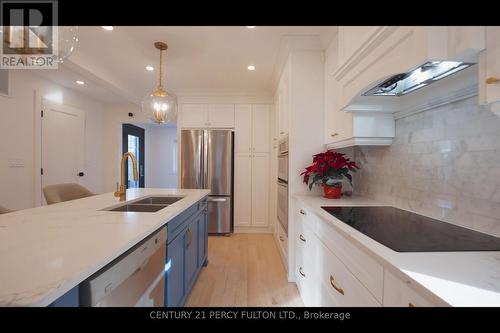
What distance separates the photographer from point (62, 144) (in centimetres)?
335

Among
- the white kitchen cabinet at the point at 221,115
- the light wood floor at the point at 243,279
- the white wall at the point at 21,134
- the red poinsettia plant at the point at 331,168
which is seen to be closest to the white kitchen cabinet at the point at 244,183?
the white kitchen cabinet at the point at 221,115

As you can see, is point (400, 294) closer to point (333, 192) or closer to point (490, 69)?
point (490, 69)

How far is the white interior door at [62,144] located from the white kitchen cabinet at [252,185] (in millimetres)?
2715

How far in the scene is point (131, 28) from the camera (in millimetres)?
1970

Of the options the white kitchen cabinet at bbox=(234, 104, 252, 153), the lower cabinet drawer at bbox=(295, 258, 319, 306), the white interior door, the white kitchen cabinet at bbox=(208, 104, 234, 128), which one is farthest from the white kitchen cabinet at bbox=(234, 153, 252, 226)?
the white interior door

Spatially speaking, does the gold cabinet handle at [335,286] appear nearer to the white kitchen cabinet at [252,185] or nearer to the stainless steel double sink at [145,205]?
the stainless steel double sink at [145,205]

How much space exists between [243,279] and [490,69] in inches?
87.8

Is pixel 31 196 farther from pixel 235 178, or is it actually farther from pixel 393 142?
pixel 393 142

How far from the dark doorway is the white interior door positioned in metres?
0.93

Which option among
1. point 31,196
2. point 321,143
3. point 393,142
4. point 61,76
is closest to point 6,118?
point 61,76

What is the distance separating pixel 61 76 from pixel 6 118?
2.79 ft

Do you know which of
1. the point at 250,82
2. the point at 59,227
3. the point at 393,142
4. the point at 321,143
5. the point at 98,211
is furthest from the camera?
the point at 250,82

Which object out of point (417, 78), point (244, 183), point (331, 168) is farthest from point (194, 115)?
point (417, 78)

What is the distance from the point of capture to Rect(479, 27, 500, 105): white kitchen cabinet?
628mm
